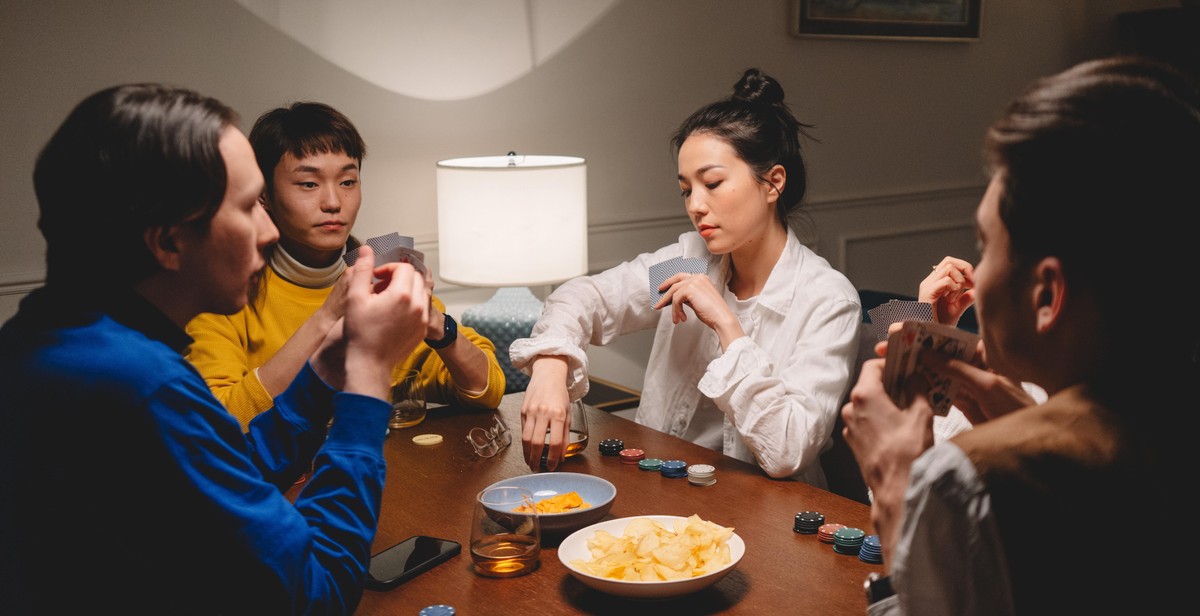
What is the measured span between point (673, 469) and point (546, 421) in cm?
26

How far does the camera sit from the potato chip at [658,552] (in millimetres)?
1305

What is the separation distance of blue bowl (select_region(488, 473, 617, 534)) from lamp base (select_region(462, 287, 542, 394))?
1.26 meters

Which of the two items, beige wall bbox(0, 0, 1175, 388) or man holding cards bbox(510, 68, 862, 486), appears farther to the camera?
beige wall bbox(0, 0, 1175, 388)

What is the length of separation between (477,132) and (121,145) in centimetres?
242

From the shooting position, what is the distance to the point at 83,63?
271 cm

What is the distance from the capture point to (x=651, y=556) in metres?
1.33

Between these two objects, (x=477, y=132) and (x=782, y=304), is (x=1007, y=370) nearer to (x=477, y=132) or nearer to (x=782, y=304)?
(x=782, y=304)

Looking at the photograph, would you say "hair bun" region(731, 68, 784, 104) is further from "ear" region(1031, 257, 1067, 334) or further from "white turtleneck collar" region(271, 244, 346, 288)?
"ear" region(1031, 257, 1067, 334)

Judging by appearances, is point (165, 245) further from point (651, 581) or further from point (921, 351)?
point (921, 351)

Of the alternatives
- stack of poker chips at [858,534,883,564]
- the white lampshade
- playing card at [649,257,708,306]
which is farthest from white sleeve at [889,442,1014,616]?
the white lampshade

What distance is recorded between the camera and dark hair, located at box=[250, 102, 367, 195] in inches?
90.8

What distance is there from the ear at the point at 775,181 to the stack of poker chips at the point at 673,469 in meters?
0.76

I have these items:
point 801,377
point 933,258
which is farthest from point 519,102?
point 933,258

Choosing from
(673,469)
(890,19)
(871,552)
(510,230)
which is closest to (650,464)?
(673,469)
